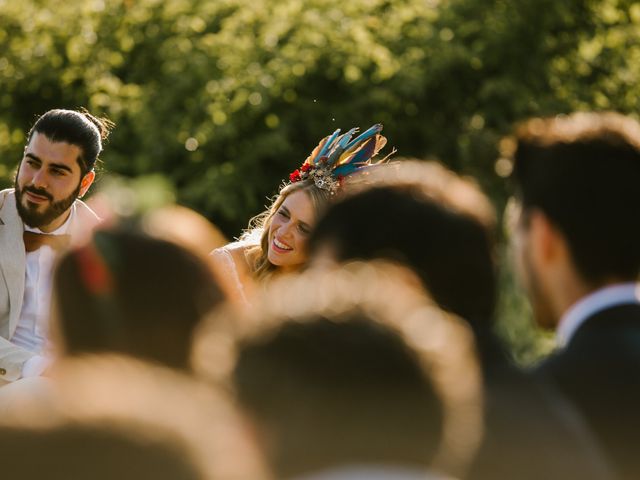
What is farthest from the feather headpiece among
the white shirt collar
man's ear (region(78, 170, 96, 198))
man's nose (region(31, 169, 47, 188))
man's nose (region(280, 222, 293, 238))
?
the white shirt collar

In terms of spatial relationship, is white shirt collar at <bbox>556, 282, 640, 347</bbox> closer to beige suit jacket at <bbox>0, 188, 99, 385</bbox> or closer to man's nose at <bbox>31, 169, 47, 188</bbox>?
beige suit jacket at <bbox>0, 188, 99, 385</bbox>

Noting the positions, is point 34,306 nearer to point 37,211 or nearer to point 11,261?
point 11,261

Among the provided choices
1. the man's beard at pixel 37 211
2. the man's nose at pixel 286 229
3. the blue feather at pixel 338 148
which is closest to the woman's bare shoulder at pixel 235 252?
the man's nose at pixel 286 229

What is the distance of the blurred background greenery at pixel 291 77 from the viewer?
15156mm

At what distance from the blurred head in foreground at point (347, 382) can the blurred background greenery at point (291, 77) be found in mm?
12592

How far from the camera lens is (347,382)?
167 centimetres

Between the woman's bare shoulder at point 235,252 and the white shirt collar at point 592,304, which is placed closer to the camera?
the white shirt collar at point 592,304

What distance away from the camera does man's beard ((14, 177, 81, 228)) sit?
5234 mm

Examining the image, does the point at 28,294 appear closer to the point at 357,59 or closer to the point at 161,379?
the point at 161,379

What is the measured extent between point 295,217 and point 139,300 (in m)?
3.40

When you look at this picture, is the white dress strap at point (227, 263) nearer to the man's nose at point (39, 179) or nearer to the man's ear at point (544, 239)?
the man's nose at point (39, 179)

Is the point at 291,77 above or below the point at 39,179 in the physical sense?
above

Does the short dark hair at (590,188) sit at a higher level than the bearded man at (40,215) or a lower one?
lower

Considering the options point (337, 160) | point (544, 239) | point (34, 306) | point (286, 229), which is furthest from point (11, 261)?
point (544, 239)
